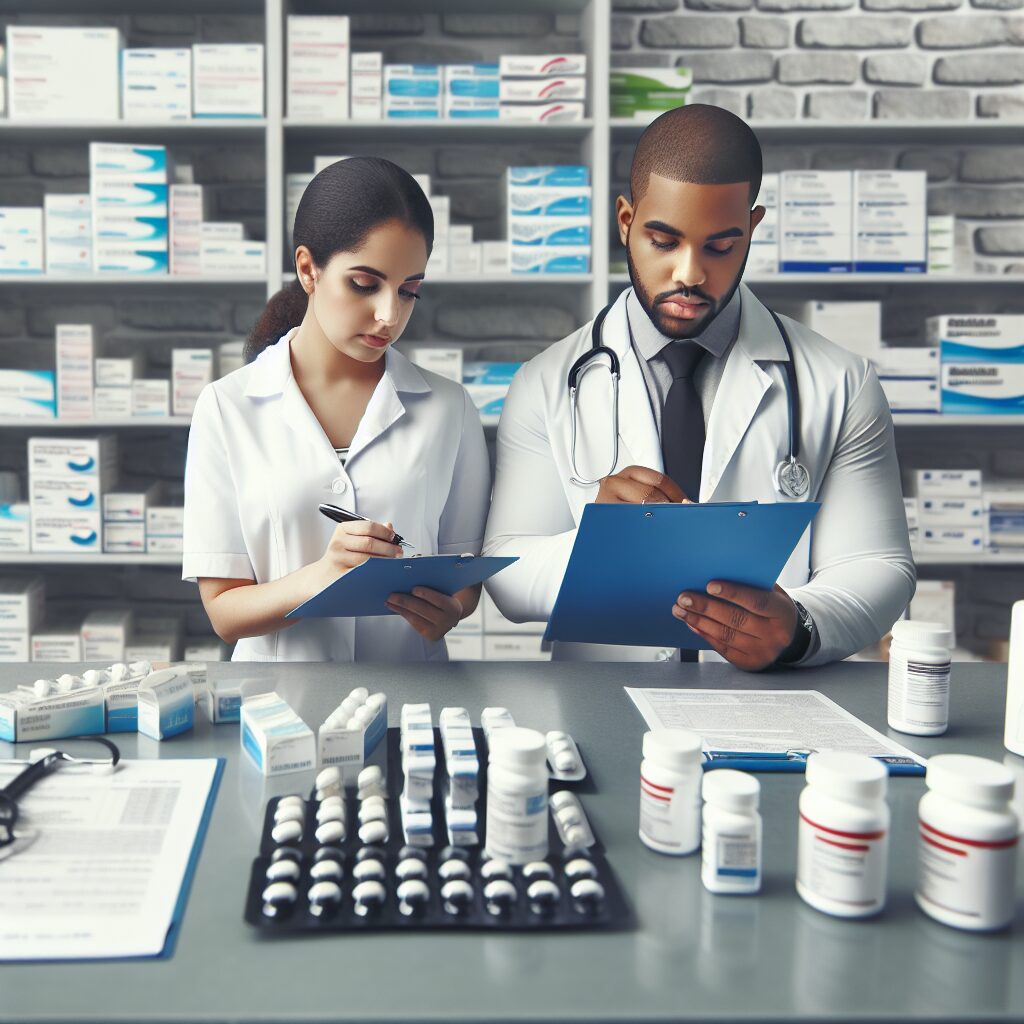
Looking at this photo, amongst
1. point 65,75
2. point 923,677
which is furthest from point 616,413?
point 65,75

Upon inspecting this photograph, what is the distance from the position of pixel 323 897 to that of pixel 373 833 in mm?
90

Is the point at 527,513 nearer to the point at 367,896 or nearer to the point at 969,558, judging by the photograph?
the point at 367,896

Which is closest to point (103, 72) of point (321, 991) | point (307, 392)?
point (307, 392)

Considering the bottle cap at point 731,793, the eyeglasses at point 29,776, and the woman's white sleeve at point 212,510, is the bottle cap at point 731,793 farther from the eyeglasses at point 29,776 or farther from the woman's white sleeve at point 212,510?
the woman's white sleeve at point 212,510

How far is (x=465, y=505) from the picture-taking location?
158cm

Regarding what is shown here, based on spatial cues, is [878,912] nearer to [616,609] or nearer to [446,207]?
[616,609]

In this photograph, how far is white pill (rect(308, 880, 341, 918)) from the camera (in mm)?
692

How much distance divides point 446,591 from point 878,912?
2.39ft

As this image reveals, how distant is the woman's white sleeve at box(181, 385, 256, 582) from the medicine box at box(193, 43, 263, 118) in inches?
63.6

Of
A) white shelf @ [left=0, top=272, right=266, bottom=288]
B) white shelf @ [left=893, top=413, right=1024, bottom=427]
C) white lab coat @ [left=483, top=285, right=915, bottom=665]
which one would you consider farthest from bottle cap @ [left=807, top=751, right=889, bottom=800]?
white shelf @ [left=0, top=272, right=266, bottom=288]

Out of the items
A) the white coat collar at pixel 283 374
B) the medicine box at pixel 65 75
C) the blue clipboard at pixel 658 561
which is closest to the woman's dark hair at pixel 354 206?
the white coat collar at pixel 283 374

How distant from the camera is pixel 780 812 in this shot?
0.90 metres

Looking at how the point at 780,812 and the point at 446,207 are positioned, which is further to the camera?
the point at 446,207

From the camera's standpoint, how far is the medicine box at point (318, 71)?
274 cm
